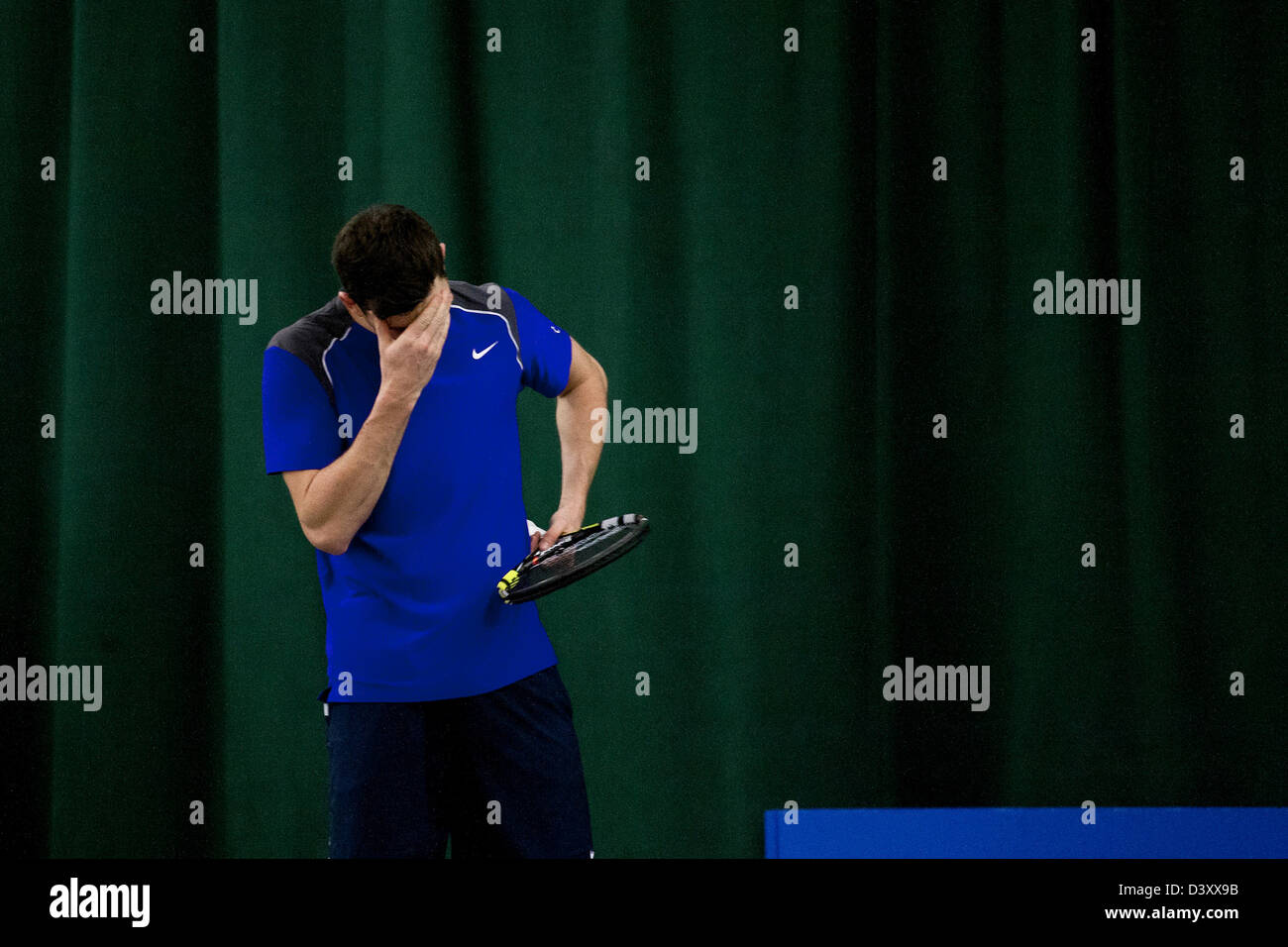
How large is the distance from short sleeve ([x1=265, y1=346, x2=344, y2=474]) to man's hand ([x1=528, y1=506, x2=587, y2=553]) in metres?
0.37

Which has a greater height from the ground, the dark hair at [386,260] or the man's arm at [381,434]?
the dark hair at [386,260]

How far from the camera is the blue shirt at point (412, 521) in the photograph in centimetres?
156

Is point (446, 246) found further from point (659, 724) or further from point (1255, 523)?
point (1255, 523)

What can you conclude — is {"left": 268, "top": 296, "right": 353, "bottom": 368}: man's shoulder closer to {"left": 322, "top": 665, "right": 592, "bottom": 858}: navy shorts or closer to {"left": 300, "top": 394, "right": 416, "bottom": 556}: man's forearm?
{"left": 300, "top": 394, "right": 416, "bottom": 556}: man's forearm

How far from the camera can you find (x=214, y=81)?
2.59 metres

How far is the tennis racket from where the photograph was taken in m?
1.55

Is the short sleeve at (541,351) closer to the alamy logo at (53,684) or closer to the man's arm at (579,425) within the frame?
the man's arm at (579,425)

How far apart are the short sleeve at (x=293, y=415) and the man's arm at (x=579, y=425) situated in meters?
0.46

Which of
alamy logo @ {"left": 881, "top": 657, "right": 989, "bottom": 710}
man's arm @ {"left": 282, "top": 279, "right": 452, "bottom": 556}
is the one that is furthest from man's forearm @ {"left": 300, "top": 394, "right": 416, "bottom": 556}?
alamy logo @ {"left": 881, "top": 657, "right": 989, "bottom": 710}

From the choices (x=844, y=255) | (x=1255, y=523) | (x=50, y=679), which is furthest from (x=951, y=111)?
(x=50, y=679)

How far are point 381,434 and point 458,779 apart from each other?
0.57 meters

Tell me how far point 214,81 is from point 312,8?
0.31 m
